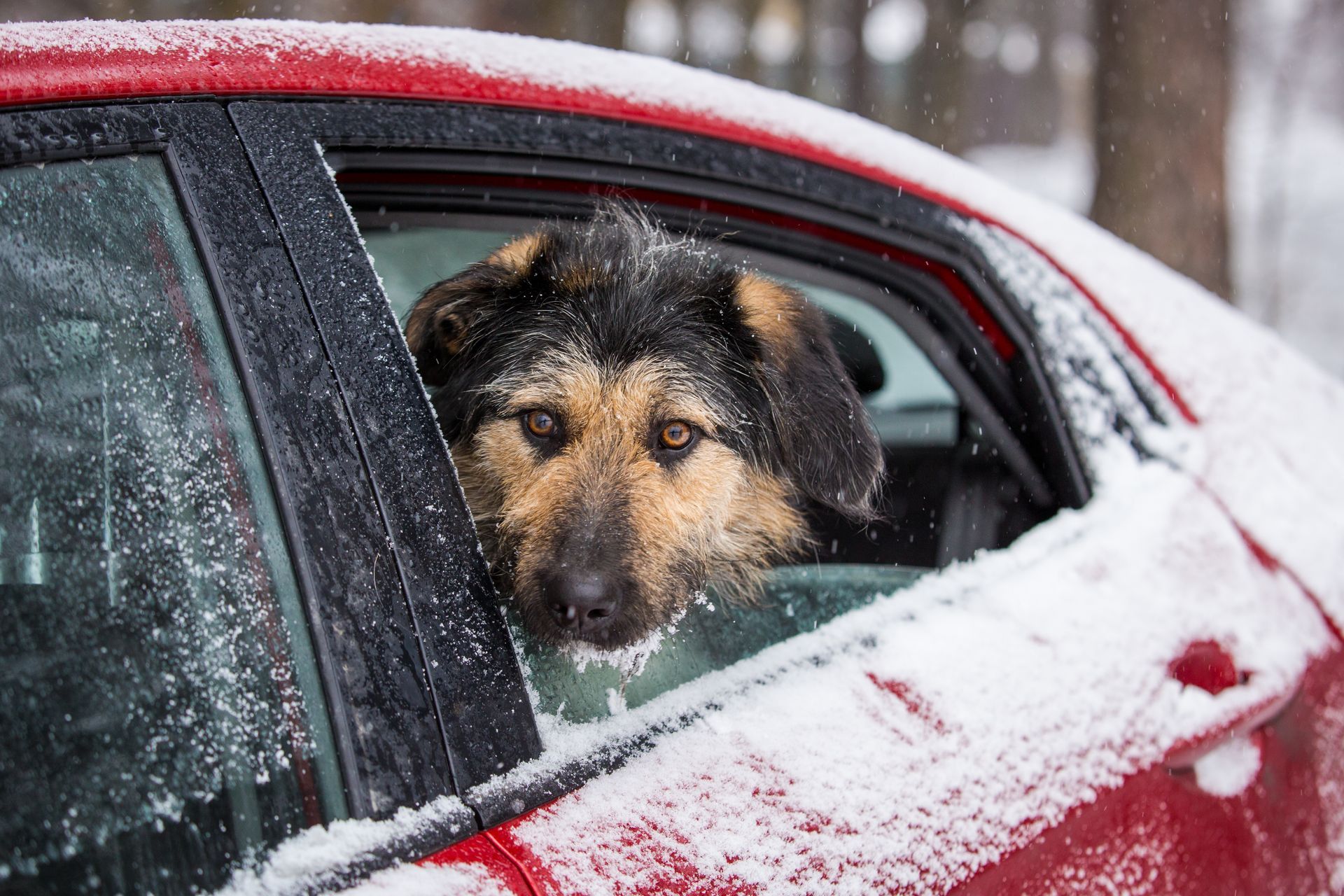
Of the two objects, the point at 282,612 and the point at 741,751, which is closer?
the point at 282,612

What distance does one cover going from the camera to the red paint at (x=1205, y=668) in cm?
204

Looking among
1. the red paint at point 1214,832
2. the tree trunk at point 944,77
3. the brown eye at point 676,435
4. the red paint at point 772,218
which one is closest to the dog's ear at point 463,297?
the red paint at point 772,218

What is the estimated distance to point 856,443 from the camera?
99.8 inches

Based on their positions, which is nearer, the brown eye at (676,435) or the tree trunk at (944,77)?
the brown eye at (676,435)

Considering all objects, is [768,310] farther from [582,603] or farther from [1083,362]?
[582,603]

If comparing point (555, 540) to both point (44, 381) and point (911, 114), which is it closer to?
point (44, 381)

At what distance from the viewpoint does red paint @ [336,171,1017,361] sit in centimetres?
221

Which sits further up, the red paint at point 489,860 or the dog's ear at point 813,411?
the dog's ear at point 813,411

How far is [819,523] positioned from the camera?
292 cm

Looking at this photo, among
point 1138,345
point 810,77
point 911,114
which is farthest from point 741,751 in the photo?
point 810,77

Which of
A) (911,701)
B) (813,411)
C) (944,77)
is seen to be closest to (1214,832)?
(911,701)

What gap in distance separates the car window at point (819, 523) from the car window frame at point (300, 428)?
275 millimetres

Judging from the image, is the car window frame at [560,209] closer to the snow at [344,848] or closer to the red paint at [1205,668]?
the snow at [344,848]

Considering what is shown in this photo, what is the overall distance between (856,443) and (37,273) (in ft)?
5.87
